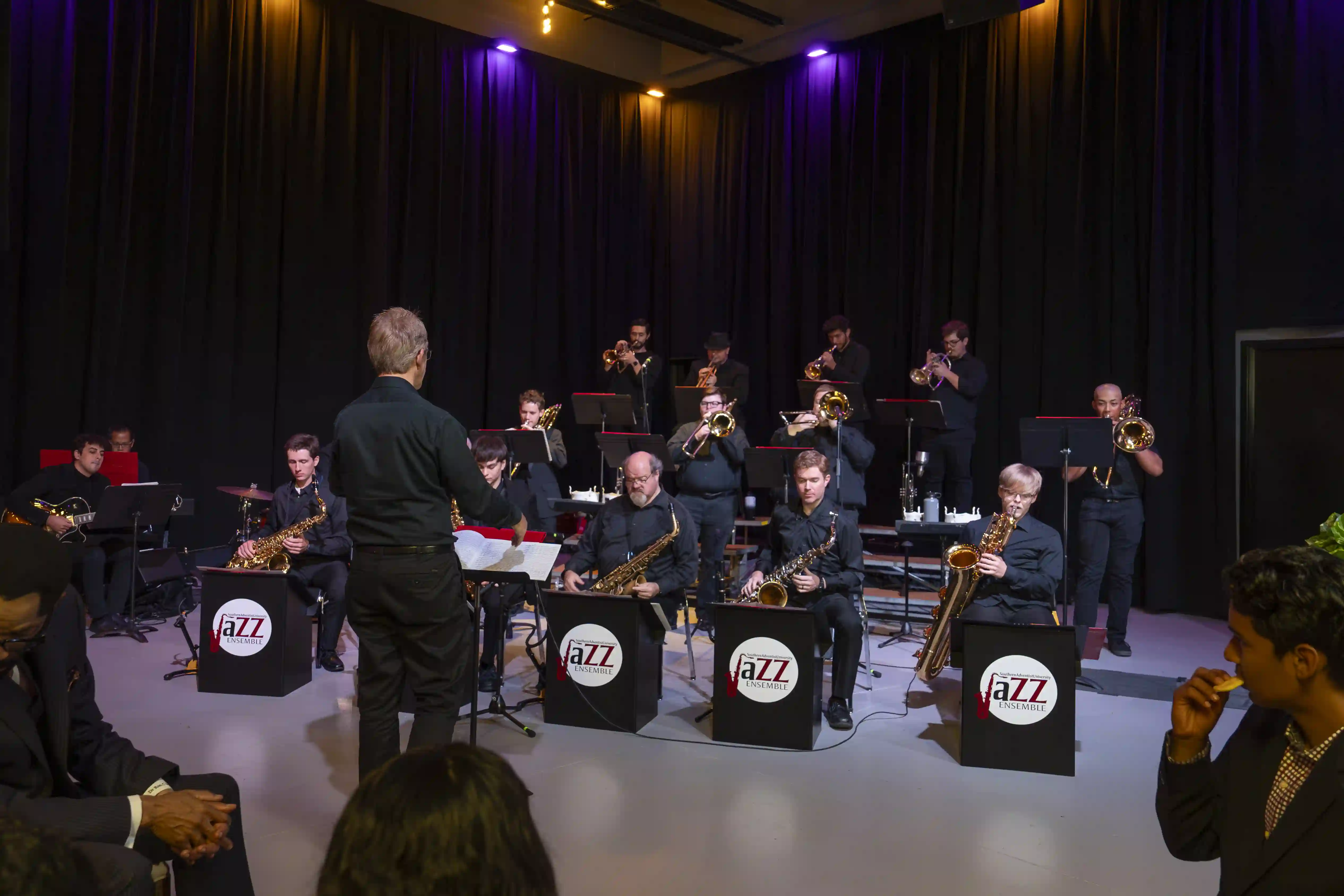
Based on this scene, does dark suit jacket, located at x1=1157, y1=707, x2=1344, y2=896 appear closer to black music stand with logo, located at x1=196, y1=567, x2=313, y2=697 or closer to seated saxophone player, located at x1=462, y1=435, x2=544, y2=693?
seated saxophone player, located at x1=462, y1=435, x2=544, y2=693

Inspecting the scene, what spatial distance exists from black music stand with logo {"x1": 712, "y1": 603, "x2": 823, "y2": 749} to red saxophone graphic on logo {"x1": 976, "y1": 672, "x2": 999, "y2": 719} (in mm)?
713

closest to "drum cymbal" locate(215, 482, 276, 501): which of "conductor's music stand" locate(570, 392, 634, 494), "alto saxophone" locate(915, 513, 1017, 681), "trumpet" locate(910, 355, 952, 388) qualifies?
"conductor's music stand" locate(570, 392, 634, 494)

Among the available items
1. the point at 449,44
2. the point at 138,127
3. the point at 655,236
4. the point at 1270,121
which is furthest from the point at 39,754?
the point at 655,236

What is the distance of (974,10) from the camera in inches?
330

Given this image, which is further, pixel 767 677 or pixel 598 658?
pixel 598 658

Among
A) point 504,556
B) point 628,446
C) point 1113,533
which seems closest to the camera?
point 504,556

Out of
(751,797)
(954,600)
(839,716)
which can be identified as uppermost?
(954,600)

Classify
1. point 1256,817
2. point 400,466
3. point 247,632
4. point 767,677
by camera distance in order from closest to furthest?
point 1256,817 → point 400,466 → point 767,677 → point 247,632

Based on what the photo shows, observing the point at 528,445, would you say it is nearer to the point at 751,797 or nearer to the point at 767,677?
the point at 767,677

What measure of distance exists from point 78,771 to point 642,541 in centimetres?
333

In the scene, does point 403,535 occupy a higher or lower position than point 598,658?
higher

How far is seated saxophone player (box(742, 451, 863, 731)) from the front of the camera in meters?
5.24

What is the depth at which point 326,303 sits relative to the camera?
9.94 m

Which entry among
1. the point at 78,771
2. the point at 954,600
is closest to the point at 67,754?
the point at 78,771
